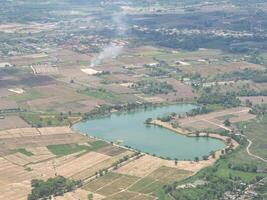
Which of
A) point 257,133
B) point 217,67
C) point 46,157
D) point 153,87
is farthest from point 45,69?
point 257,133

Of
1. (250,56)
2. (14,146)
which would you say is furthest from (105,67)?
(14,146)

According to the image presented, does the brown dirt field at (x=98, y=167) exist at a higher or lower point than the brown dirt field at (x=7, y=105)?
lower

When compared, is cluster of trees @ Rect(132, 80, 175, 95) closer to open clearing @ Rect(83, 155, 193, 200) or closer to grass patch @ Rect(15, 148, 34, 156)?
grass patch @ Rect(15, 148, 34, 156)

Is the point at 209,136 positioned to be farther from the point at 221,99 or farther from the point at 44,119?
the point at 44,119

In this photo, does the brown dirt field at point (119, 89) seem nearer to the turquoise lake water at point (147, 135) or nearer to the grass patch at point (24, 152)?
the turquoise lake water at point (147, 135)

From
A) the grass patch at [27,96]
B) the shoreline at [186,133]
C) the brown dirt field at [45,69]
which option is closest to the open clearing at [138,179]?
the shoreline at [186,133]

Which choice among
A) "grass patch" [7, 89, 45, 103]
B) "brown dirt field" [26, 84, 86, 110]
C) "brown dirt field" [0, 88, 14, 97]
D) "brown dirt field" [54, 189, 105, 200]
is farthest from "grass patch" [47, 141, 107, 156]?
"brown dirt field" [0, 88, 14, 97]
